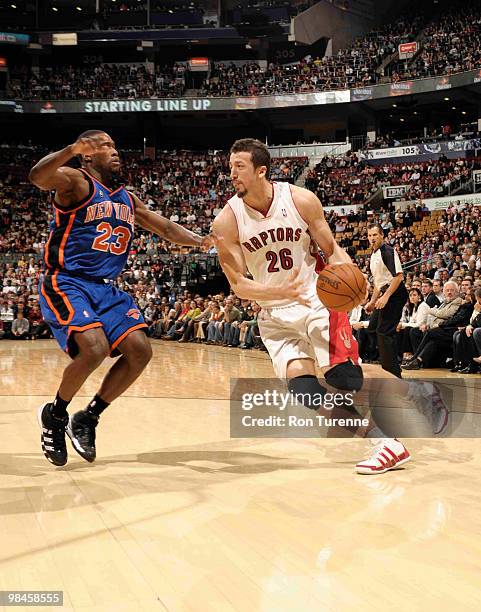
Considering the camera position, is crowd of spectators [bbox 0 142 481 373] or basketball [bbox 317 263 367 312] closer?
basketball [bbox 317 263 367 312]

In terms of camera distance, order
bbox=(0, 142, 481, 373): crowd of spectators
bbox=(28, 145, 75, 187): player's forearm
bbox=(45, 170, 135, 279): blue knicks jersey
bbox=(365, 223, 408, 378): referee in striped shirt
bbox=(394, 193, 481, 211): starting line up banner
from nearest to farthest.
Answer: bbox=(28, 145, 75, 187): player's forearm
bbox=(45, 170, 135, 279): blue knicks jersey
bbox=(365, 223, 408, 378): referee in striped shirt
bbox=(0, 142, 481, 373): crowd of spectators
bbox=(394, 193, 481, 211): starting line up banner

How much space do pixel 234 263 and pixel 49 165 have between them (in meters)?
1.20

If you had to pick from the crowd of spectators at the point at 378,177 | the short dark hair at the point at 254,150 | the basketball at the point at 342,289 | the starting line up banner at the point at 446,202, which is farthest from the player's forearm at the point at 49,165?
the crowd of spectators at the point at 378,177

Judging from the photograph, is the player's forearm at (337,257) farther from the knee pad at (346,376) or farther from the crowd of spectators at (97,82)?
the crowd of spectators at (97,82)

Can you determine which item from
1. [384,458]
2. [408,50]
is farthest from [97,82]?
[384,458]

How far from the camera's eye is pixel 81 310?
4266 mm

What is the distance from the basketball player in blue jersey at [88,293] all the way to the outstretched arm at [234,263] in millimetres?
189

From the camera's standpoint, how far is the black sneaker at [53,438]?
4273 mm

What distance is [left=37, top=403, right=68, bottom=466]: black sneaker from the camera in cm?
427

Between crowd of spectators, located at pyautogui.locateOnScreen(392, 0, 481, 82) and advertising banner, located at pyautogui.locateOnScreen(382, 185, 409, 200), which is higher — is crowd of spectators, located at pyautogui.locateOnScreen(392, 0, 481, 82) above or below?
above

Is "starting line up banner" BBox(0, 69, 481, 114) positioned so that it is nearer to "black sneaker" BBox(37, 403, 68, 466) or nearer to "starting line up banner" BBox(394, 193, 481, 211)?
"starting line up banner" BBox(394, 193, 481, 211)

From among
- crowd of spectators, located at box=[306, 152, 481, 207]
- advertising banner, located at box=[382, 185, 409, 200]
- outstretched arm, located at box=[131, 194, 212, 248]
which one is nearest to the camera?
outstretched arm, located at box=[131, 194, 212, 248]

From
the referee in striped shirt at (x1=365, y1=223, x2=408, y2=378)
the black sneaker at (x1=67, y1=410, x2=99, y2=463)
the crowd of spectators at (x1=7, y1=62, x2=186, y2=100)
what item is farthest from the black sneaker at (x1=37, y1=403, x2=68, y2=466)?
the crowd of spectators at (x1=7, y1=62, x2=186, y2=100)

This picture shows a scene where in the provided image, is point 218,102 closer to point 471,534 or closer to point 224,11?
point 224,11
